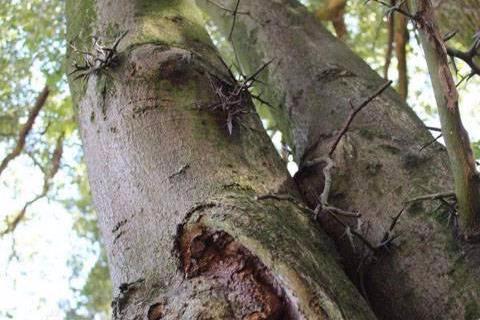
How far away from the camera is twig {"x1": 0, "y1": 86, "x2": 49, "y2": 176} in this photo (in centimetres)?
482

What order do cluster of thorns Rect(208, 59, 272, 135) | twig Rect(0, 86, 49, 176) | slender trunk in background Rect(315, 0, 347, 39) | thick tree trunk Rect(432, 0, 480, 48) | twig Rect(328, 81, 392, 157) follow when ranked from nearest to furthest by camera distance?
twig Rect(328, 81, 392, 157) → cluster of thorns Rect(208, 59, 272, 135) → thick tree trunk Rect(432, 0, 480, 48) → twig Rect(0, 86, 49, 176) → slender trunk in background Rect(315, 0, 347, 39)

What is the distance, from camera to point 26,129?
16.0 ft

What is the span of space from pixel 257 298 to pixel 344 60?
1.30 m

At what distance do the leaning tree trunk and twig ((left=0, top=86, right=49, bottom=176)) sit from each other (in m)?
2.66

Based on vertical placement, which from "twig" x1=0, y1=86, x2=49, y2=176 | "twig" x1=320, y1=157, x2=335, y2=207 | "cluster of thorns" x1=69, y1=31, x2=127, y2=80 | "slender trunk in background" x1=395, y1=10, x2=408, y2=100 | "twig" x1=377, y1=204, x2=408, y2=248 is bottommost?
"twig" x1=377, y1=204, x2=408, y2=248

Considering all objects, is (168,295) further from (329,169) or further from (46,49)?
(46,49)

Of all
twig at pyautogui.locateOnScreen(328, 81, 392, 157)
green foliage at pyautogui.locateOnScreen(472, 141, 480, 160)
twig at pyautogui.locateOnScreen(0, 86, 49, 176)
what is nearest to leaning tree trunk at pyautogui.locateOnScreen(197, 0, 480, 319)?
twig at pyautogui.locateOnScreen(328, 81, 392, 157)

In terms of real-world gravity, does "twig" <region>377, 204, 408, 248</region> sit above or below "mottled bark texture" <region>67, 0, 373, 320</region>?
below

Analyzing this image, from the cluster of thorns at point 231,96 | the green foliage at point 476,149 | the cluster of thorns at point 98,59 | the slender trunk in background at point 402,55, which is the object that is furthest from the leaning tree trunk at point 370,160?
the slender trunk in background at point 402,55

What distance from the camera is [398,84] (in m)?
3.54

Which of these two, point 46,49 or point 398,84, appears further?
point 46,49

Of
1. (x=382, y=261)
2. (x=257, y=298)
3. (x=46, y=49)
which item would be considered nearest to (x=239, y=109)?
(x=382, y=261)

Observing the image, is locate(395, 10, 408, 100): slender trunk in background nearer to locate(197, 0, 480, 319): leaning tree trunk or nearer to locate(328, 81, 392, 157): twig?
locate(197, 0, 480, 319): leaning tree trunk

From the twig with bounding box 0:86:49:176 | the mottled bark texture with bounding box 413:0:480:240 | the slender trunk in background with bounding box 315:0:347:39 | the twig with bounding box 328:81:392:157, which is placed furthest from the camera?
the slender trunk in background with bounding box 315:0:347:39
